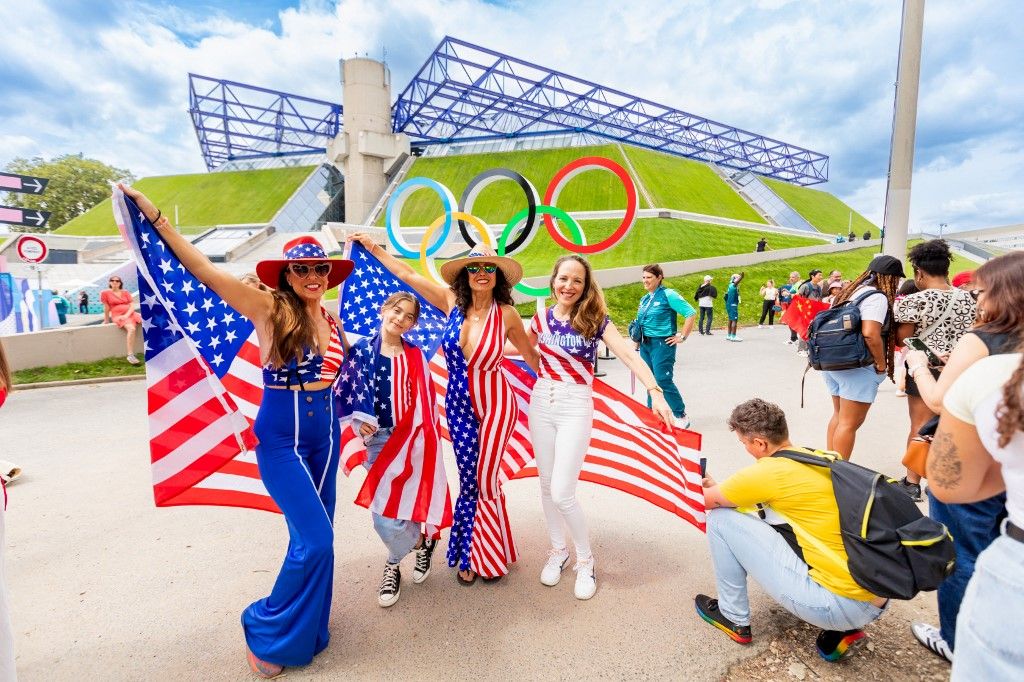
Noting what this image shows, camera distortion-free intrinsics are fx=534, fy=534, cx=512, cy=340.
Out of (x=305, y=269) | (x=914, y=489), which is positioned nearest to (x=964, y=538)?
(x=914, y=489)

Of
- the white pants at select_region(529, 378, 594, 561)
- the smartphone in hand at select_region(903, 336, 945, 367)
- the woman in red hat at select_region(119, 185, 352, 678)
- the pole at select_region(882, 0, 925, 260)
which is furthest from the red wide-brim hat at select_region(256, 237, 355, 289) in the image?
the pole at select_region(882, 0, 925, 260)

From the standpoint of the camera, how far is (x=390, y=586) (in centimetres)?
323

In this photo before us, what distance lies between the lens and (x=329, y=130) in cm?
5744

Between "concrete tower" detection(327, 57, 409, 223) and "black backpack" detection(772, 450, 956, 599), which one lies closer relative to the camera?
"black backpack" detection(772, 450, 956, 599)

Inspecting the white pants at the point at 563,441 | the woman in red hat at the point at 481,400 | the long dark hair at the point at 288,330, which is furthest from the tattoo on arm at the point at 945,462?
the long dark hair at the point at 288,330

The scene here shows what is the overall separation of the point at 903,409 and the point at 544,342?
6875mm

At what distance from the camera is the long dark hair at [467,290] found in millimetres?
3480

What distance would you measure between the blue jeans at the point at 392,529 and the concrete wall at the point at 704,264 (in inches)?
450

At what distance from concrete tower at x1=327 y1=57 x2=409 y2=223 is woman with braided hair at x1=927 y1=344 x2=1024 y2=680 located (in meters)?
48.2

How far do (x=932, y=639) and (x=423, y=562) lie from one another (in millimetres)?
2779

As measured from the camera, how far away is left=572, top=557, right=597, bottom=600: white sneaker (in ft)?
10.5

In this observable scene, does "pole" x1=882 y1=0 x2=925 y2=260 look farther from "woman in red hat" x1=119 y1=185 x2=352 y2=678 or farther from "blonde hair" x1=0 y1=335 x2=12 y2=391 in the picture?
"blonde hair" x1=0 y1=335 x2=12 y2=391

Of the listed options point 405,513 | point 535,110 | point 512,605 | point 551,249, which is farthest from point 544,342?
point 535,110

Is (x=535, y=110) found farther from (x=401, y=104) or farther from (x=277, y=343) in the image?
(x=277, y=343)
